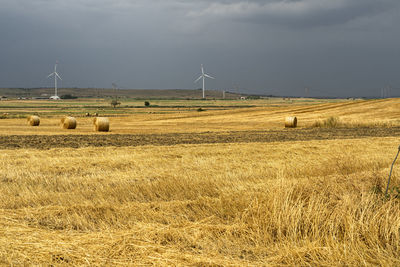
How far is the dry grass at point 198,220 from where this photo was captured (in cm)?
647

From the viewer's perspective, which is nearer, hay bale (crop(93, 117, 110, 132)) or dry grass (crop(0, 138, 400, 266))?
dry grass (crop(0, 138, 400, 266))

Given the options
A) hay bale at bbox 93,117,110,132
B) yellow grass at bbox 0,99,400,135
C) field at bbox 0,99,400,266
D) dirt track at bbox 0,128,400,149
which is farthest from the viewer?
yellow grass at bbox 0,99,400,135

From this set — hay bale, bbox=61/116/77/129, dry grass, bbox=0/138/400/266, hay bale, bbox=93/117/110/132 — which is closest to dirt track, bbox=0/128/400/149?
hay bale, bbox=93/117/110/132

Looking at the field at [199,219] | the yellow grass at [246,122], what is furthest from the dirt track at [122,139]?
the field at [199,219]

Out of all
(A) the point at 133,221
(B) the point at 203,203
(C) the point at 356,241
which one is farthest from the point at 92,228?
(C) the point at 356,241

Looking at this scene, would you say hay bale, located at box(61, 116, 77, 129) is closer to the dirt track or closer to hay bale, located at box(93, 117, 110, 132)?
hay bale, located at box(93, 117, 110, 132)

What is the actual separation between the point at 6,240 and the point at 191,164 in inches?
369

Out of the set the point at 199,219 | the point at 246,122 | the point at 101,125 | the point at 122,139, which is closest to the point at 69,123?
the point at 101,125

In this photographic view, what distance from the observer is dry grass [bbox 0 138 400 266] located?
21.2 feet

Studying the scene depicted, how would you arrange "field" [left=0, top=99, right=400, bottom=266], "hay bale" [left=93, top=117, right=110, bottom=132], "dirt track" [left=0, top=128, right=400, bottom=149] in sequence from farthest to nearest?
1. "hay bale" [left=93, top=117, right=110, bottom=132]
2. "dirt track" [left=0, top=128, right=400, bottom=149]
3. "field" [left=0, top=99, right=400, bottom=266]

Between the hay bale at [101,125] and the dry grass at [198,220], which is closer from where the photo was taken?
the dry grass at [198,220]

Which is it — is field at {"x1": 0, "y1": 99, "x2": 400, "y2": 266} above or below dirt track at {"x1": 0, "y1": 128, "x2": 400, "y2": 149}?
above

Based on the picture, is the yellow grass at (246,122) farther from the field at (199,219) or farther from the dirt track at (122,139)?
the field at (199,219)

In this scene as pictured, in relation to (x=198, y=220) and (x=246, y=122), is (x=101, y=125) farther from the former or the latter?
(x=198, y=220)
